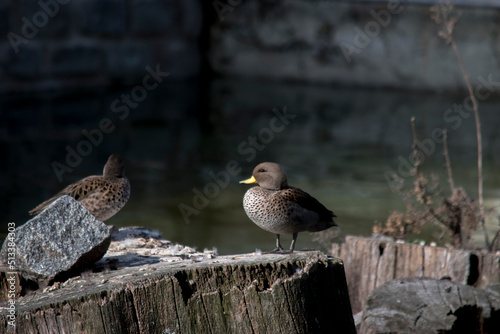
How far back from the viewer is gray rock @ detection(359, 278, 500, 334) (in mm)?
3299

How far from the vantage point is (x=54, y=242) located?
8.48ft

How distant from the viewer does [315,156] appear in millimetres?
7852

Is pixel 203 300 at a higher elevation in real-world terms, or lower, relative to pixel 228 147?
lower

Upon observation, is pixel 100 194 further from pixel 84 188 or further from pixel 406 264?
pixel 406 264

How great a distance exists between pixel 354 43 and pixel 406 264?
24.6 ft

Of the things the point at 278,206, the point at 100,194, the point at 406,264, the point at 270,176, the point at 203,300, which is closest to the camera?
the point at 203,300

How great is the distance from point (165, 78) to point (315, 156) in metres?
4.85

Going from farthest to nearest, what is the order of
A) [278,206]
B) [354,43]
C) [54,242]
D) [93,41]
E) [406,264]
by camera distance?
[354,43] → [93,41] → [406,264] → [278,206] → [54,242]

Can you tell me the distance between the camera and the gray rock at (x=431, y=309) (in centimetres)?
330

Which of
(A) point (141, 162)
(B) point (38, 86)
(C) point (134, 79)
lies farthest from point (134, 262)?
(C) point (134, 79)

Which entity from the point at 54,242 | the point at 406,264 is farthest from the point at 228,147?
the point at 54,242

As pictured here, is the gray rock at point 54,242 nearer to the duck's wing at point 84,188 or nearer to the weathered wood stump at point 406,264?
the duck's wing at point 84,188

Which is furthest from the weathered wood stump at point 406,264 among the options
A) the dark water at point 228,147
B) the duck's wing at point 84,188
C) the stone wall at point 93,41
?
the stone wall at point 93,41

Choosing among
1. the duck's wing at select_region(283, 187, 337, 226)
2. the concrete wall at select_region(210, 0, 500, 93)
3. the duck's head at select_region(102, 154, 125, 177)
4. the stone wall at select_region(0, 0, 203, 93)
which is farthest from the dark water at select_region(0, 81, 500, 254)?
the duck's wing at select_region(283, 187, 337, 226)
